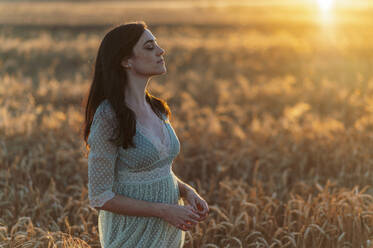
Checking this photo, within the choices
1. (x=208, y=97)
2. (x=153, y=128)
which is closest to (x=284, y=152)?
(x=153, y=128)

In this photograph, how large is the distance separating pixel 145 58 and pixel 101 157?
1.95 ft

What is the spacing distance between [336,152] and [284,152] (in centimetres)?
71

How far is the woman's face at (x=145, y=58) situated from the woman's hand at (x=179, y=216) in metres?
0.75

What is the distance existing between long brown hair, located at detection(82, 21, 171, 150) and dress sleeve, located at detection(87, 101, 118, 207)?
0.05 meters

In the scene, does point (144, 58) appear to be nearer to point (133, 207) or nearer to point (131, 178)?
point (131, 178)

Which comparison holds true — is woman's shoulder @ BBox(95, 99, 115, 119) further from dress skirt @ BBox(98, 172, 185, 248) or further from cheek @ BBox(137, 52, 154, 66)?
dress skirt @ BBox(98, 172, 185, 248)

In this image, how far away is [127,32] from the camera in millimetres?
2418

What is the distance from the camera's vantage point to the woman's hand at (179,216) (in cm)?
240

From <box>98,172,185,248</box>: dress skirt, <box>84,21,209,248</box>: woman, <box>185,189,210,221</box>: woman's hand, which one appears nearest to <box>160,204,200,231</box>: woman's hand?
<box>84,21,209,248</box>: woman

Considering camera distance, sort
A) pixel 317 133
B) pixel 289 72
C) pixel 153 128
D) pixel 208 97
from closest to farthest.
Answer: pixel 153 128, pixel 317 133, pixel 208 97, pixel 289 72

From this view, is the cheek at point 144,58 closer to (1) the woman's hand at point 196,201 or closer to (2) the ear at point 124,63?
(2) the ear at point 124,63

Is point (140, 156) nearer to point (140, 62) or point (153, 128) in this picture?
point (153, 128)

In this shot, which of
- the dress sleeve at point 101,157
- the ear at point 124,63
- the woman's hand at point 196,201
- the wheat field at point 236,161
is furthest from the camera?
the wheat field at point 236,161

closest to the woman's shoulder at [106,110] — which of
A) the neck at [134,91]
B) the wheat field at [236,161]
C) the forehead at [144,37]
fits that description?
the neck at [134,91]
